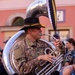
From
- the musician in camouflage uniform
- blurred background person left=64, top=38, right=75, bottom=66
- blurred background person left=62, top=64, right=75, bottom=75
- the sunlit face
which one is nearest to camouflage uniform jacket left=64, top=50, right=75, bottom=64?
blurred background person left=64, top=38, right=75, bottom=66

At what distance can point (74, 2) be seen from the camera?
14.0m

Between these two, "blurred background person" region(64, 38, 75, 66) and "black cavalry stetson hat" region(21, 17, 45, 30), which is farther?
"blurred background person" region(64, 38, 75, 66)

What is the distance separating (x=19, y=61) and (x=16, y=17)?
1149cm

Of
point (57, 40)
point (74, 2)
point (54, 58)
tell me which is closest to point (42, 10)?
point (57, 40)

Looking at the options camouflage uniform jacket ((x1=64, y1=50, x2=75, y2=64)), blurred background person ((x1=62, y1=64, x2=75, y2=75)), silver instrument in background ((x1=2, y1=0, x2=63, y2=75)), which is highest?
silver instrument in background ((x1=2, y1=0, x2=63, y2=75))

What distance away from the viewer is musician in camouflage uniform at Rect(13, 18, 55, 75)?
12.2ft

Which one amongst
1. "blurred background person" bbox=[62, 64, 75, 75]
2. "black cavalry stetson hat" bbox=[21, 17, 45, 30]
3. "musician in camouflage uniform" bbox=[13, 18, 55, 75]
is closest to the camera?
"musician in camouflage uniform" bbox=[13, 18, 55, 75]

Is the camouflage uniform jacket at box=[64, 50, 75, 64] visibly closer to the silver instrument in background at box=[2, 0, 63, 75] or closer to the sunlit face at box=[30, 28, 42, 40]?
the silver instrument in background at box=[2, 0, 63, 75]

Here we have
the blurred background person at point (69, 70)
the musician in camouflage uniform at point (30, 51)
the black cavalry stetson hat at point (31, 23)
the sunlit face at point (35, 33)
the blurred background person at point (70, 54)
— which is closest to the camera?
the musician in camouflage uniform at point (30, 51)

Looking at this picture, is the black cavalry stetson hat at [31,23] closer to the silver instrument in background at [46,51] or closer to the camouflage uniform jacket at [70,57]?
the silver instrument in background at [46,51]

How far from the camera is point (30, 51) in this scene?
3.87m

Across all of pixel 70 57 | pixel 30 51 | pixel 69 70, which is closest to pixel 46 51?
pixel 30 51

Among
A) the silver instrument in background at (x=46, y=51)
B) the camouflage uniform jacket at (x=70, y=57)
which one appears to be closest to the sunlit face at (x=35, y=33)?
the silver instrument in background at (x=46, y=51)

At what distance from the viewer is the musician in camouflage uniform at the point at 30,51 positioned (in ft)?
12.2
